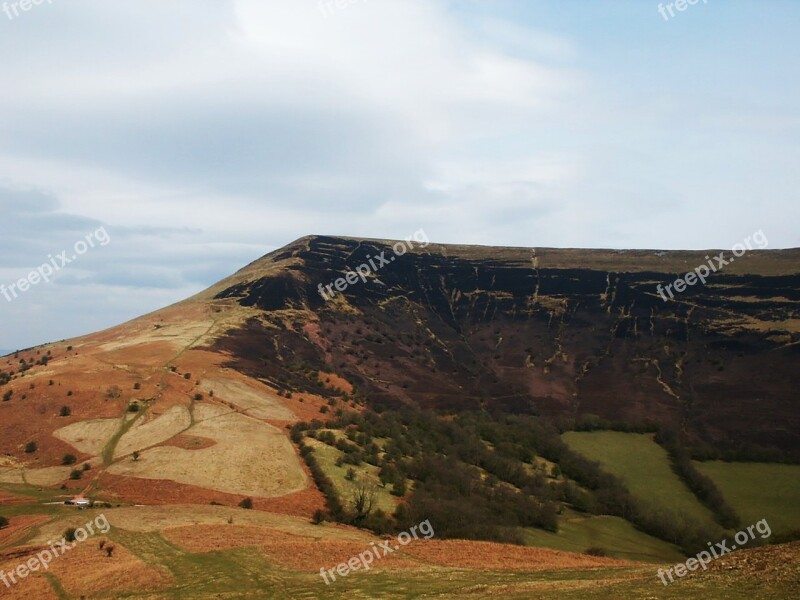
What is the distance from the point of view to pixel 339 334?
349 feet

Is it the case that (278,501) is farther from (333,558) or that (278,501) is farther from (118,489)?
(333,558)

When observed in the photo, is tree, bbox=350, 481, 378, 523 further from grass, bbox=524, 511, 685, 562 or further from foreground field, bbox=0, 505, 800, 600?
grass, bbox=524, 511, 685, 562

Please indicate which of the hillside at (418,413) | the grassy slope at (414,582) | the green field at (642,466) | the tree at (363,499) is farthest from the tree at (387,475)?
the green field at (642,466)

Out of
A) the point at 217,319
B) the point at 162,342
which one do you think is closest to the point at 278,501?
the point at 162,342

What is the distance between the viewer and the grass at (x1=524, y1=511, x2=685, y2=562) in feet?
147

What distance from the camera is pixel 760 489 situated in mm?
66000

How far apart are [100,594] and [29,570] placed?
5.09 meters

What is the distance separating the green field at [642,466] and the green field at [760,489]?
4.39 metres

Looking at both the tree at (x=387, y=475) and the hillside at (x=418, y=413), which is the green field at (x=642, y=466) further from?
the tree at (x=387, y=475)

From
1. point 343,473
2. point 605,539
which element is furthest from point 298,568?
point 605,539

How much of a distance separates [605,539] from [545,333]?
7037 centimetres

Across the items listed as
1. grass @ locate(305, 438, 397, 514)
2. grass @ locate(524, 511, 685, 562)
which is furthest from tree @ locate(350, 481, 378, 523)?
grass @ locate(524, 511, 685, 562)

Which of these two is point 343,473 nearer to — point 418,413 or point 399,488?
point 399,488

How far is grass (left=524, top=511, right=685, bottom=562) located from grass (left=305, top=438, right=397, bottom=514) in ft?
37.4
